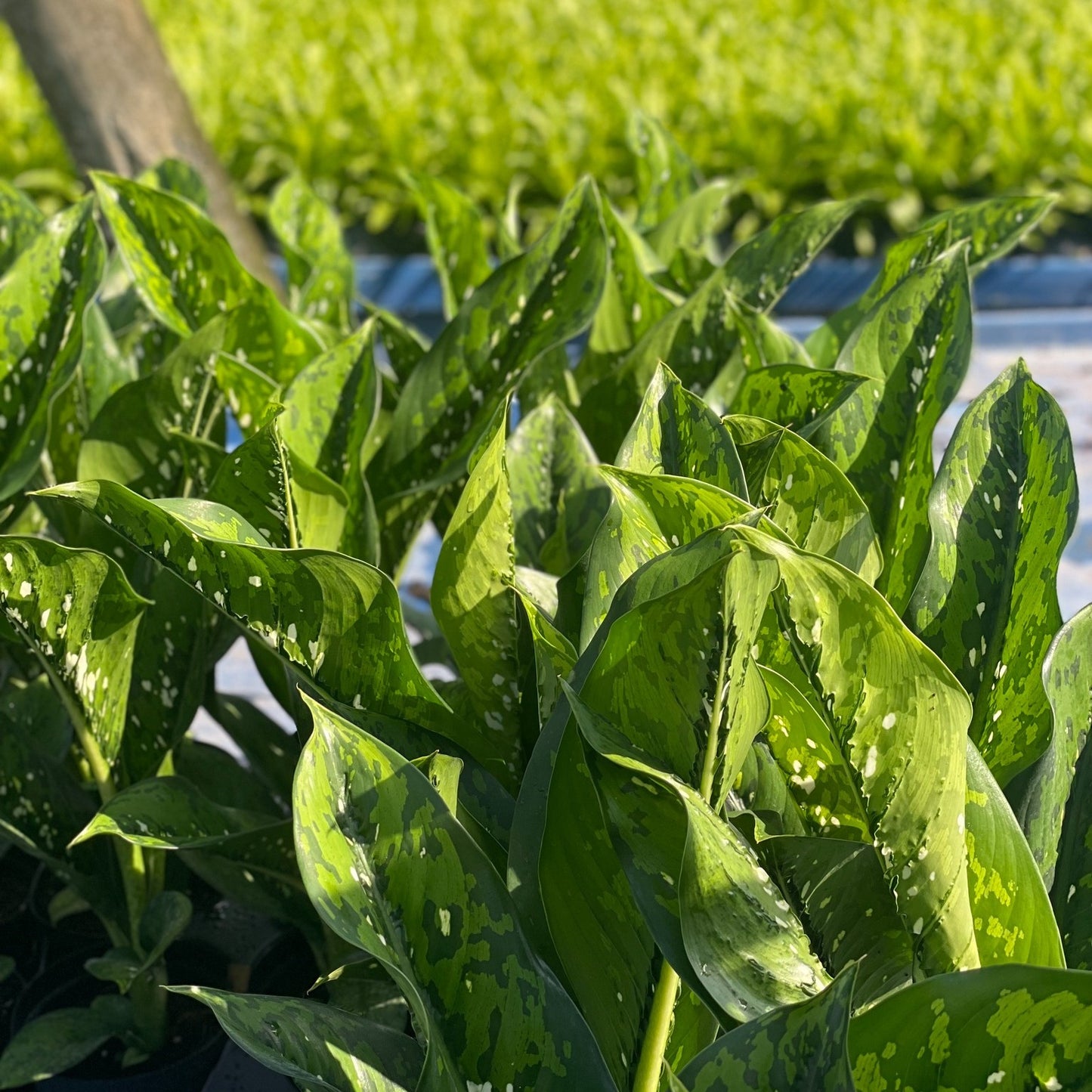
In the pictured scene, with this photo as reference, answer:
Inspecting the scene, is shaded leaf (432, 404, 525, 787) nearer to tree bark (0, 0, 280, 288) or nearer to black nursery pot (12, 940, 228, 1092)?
black nursery pot (12, 940, 228, 1092)

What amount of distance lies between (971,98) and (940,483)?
434cm

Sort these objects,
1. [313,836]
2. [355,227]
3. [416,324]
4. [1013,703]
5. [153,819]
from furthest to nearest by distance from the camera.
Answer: [355,227] < [416,324] < [153,819] < [1013,703] < [313,836]

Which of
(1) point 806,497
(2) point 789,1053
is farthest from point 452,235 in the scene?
(2) point 789,1053

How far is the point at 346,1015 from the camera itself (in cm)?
76

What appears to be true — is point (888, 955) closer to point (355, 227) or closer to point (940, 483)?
point (940, 483)

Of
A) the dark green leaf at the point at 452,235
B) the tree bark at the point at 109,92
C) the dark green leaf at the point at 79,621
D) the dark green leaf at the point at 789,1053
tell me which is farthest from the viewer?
the tree bark at the point at 109,92

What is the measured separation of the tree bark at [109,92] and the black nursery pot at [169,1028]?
1.17 m

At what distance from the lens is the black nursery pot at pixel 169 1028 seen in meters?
1.21

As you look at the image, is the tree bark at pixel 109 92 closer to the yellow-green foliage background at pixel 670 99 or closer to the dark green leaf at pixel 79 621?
the dark green leaf at pixel 79 621

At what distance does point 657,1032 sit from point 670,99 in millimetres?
4675

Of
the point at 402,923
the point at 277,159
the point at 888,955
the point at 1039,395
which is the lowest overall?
the point at 888,955

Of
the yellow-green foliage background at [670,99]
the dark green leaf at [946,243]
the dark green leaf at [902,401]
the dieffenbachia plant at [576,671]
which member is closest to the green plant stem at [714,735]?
the dieffenbachia plant at [576,671]

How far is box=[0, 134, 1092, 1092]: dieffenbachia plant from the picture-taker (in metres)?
0.65

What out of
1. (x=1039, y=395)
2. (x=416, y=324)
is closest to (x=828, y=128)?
(x=416, y=324)
